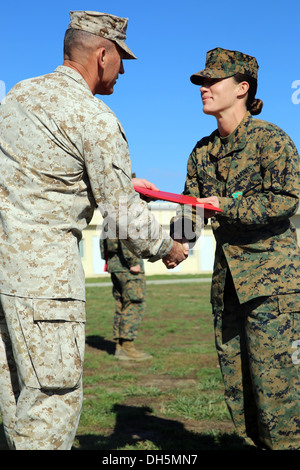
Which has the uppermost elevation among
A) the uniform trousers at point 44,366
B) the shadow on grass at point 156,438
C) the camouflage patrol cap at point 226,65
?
the camouflage patrol cap at point 226,65

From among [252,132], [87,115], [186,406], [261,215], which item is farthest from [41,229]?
[186,406]

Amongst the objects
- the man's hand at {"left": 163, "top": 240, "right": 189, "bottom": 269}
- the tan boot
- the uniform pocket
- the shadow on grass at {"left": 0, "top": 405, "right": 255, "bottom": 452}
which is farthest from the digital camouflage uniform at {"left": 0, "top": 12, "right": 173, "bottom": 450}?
the tan boot

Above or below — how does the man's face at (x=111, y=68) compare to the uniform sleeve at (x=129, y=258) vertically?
above

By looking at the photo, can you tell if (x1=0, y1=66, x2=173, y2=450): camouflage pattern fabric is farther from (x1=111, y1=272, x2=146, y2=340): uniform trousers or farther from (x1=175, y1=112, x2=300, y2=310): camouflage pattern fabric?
(x1=111, y1=272, x2=146, y2=340): uniform trousers

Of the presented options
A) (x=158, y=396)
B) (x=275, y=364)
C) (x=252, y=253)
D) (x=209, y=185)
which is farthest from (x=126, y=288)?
(x=275, y=364)

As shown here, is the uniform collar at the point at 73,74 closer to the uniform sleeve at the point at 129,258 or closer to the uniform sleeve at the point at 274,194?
the uniform sleeve at the point at 274,194

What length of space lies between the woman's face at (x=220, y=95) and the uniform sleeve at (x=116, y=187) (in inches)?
47.5

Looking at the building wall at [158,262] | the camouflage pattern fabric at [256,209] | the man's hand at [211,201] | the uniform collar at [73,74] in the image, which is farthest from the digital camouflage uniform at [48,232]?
the building wall at [158,262]

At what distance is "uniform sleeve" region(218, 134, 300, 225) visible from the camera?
3.63 meters

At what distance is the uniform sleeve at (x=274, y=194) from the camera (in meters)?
3.63

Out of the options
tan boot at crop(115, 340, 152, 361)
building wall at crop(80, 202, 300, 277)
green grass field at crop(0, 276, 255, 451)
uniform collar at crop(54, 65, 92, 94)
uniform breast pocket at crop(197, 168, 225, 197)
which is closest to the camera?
uniform collar at crop(54, 65, 92, 94)

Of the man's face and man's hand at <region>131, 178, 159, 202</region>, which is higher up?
the man's face

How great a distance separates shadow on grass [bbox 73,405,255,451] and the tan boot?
8.98ft

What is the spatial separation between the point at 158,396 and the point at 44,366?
3.51m
